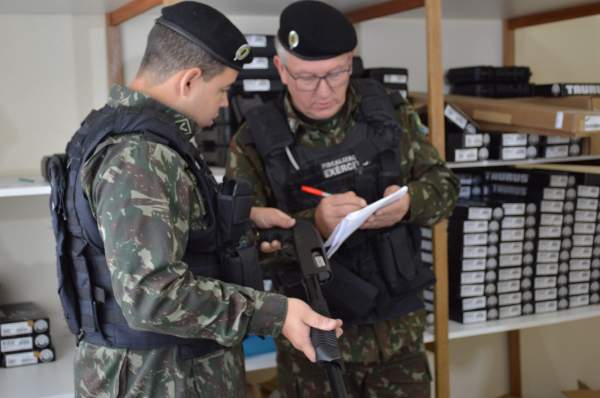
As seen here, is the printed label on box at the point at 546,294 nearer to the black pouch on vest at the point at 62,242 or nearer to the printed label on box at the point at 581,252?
the printed label on box at the point at 581,252

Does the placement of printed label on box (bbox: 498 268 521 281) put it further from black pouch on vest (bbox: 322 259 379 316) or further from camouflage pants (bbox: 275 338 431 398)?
black pouch on vest (bbox: 322 259 379 316)

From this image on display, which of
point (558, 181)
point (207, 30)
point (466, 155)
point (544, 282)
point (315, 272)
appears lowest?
point (544, 282)

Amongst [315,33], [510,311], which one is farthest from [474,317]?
[315,33]

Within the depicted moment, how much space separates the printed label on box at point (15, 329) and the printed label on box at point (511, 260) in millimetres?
1538

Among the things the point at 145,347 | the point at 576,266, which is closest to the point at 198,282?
the point at 145,347

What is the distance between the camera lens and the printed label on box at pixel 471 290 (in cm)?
192

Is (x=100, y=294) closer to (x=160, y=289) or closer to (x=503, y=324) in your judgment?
(x=160, y=289)

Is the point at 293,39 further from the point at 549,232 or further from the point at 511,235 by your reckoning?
the point at 549,232

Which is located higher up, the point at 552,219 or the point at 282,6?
the point at 282,6

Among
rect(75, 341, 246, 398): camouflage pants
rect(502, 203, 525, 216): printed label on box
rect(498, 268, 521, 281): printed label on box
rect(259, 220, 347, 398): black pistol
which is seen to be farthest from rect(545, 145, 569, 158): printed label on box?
rect(75, 341, 246, 398): camouflage pants

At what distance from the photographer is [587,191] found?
80.4 inches

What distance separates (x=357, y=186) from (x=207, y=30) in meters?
0.66

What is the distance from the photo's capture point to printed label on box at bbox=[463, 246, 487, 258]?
6.26 ft

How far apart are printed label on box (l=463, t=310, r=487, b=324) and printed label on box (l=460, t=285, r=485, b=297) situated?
2.6 inches
